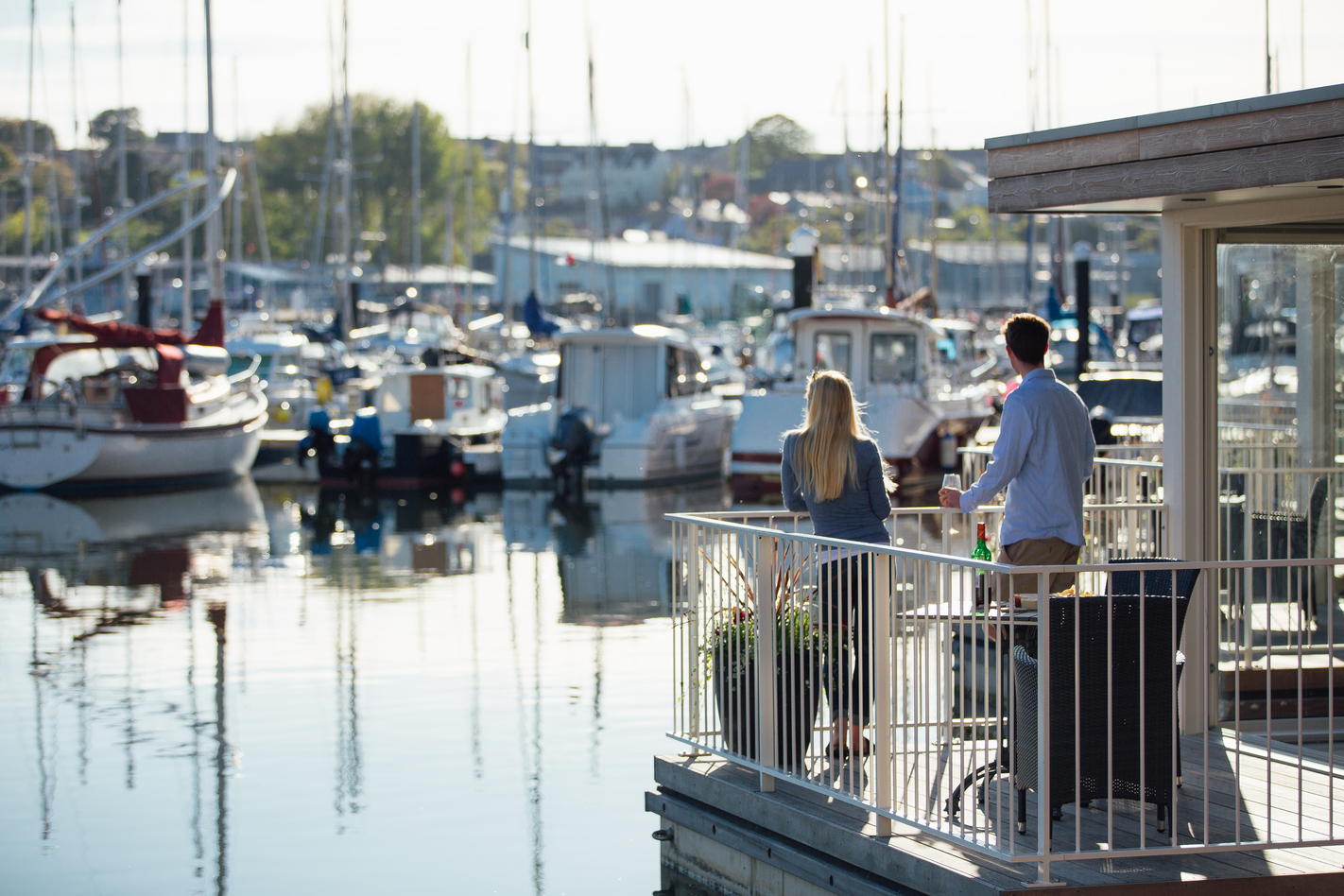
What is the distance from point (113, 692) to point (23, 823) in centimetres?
338

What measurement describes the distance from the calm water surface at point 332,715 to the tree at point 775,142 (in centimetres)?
14086

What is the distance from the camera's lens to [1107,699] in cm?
550

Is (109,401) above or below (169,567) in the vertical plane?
above

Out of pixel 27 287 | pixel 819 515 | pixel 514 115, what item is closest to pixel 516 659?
pixel 819 515

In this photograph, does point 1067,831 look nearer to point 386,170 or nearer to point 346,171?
point 346,171

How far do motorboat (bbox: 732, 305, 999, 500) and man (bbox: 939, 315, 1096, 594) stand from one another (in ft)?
67.2

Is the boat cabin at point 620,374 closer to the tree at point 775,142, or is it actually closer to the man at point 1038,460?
the man at point 1038,460

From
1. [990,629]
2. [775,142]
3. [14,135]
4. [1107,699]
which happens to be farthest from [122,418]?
[775,142]

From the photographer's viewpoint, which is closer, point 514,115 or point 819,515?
point 819,515

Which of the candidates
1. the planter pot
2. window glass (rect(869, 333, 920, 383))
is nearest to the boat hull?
window glass (rect(869, 333, 920, 383))

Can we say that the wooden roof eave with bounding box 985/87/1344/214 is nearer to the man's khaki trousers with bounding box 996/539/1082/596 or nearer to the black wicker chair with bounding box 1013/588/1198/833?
the man's khaki trousers with bounding box 996/539/1082/596

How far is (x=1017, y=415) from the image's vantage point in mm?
6301

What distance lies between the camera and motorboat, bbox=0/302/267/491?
29.0 m

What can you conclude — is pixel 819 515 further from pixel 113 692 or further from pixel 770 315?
pixel 770 315
